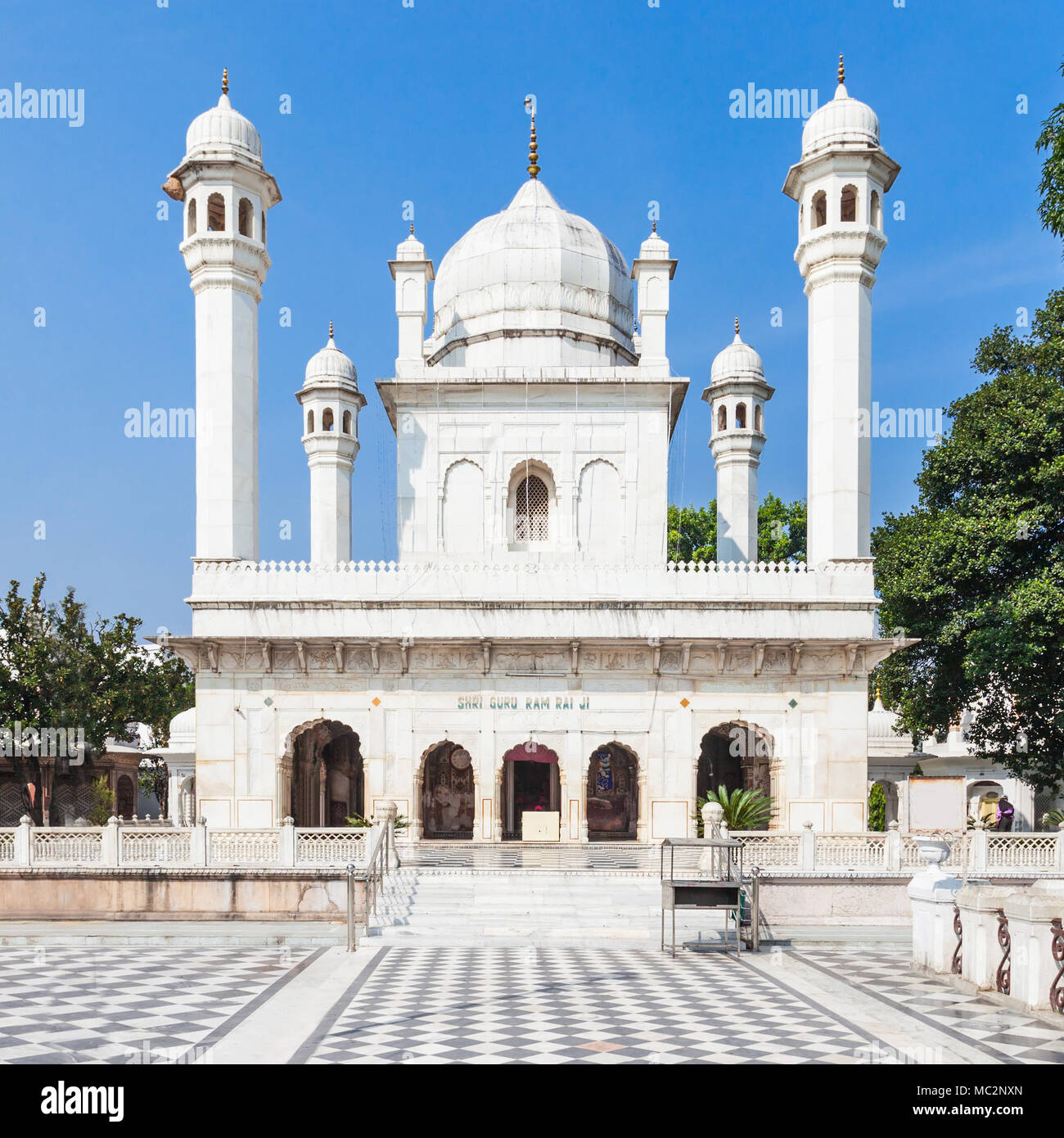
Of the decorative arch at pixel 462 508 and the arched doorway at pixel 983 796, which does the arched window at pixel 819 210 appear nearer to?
the decorative arch at pixel 462 508

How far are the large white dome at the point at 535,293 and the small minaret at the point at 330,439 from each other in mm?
5369

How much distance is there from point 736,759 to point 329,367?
1794 cm

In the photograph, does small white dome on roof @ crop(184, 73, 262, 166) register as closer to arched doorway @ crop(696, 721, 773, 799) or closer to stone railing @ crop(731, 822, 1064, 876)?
arched doorway @ crop(696, 721, 773, 799)

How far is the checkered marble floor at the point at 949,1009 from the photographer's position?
982 centimetres

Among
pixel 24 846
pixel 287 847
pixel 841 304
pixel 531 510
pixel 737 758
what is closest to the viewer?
pixel 287 847

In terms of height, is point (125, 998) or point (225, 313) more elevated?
point (225, 313)

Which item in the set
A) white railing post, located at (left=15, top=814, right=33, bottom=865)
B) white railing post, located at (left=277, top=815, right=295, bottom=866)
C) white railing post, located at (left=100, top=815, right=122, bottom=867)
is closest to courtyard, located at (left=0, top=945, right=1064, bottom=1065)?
white railing post, located at (left=277, top=815, right=295, bottom=866)

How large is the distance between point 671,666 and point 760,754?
2822 mm

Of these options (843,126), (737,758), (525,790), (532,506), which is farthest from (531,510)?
(843,126)

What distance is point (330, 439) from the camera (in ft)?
122

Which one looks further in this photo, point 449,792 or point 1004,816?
point 449,792

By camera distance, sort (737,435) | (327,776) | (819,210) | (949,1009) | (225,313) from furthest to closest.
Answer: (737,435), (327,776), (819,210), (225,313), (949,1009)

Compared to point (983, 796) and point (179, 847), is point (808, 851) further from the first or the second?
point (983, 796)

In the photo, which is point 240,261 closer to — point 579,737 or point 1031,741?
point 579,737
